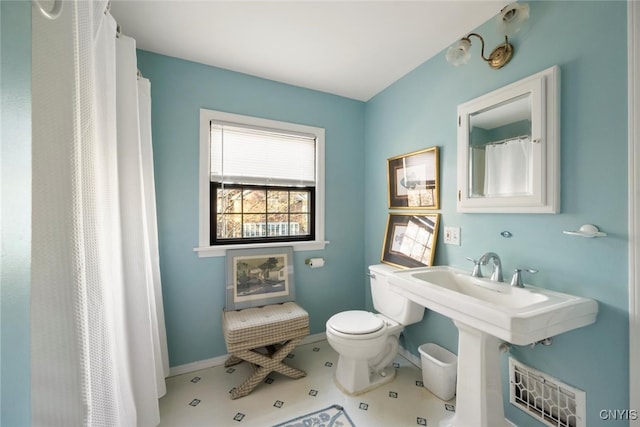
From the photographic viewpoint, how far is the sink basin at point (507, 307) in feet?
3.17

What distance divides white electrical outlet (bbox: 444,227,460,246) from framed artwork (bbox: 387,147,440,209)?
190mm

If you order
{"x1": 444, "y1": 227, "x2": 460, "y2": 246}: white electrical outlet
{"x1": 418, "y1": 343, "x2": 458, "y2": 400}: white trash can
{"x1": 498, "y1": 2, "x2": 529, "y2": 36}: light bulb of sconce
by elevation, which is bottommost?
{"x1": 418, "y1": 343, "x2": 458, "y2": 400}: white trash can

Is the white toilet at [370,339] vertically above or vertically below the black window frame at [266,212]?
below

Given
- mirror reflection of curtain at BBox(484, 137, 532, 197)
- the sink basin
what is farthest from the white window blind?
mirror reflection of curtain at BBox(484, 137, 532, 197)

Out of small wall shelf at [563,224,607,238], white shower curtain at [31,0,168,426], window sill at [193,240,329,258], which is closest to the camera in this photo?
white shower curtain at [31,0,168,426]

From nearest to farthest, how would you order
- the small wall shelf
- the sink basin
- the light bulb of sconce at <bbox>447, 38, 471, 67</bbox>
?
the sink basin → the small wall shelf → the light bulb of sconce at <bbox>447, 38, 471, 67</bbox>

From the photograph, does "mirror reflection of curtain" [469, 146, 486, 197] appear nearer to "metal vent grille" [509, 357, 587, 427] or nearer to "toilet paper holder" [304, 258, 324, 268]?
"metal vent grille" [509, 357, 587, 427]

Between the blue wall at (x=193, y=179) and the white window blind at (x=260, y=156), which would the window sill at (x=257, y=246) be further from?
the white window blind at (x=260, y=156)

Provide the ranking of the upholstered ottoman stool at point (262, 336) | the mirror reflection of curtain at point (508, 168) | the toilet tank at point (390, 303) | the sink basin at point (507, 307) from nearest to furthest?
the sink basin at point (507, 307), the mirror reflection of curtain at point (508, 168), the upholstered ottoman stool at point (262, 336), the toilet tank at point (390, 303)

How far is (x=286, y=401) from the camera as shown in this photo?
167cm

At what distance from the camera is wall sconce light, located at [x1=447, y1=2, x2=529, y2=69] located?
130 cm

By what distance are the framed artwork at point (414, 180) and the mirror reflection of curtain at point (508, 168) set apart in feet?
1.23

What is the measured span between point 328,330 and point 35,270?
150 centimetres

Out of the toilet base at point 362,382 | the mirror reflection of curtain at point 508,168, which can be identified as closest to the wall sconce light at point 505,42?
the mirror reflection of curtain at point 508,168
